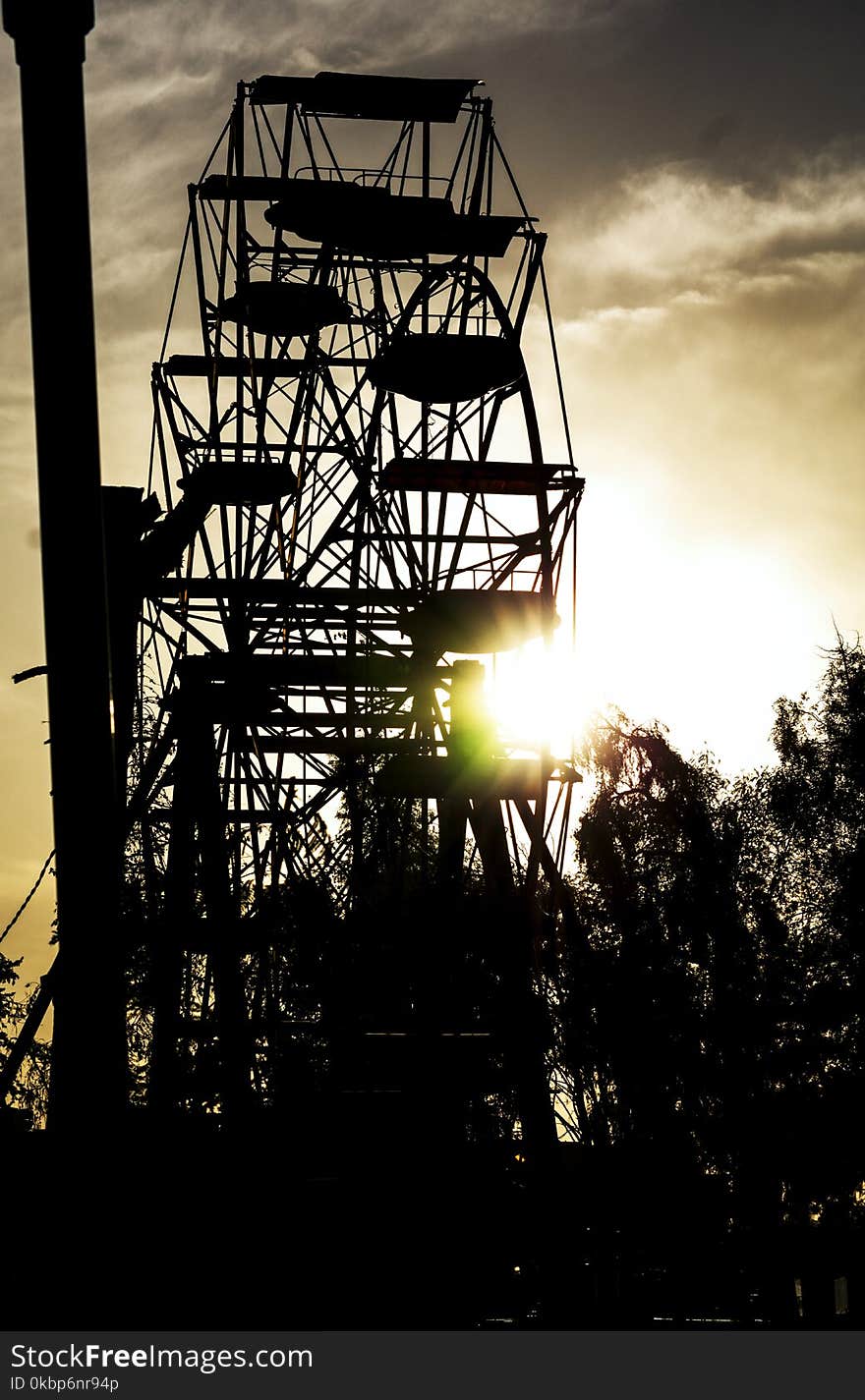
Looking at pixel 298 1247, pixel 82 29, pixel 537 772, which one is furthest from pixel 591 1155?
pixel 82 29

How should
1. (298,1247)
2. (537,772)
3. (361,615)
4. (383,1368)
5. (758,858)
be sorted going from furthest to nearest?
(758,858)
(361,615)
(537,772)
(298,1247)
(383,1368)

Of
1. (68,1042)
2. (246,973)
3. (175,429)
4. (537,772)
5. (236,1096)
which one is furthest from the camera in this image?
(246,973)

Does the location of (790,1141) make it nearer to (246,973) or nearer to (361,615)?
(246,973)

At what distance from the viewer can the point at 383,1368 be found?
7.85 m

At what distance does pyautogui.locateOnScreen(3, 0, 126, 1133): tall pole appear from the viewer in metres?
4.48

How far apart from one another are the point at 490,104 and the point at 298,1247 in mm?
11785

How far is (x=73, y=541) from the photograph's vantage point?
4590 millimetres

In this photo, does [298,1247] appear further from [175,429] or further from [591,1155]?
[175,429]

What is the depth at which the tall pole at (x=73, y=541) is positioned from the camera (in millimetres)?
4484


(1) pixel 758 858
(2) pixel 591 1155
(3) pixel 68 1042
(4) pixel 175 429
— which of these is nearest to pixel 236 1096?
(2) pixel 591 1155

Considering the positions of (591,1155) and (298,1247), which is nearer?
(298,1247)

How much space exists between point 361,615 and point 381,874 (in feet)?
16.3

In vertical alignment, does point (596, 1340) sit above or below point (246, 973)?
below

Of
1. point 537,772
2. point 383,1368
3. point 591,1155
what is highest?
point 537,772
